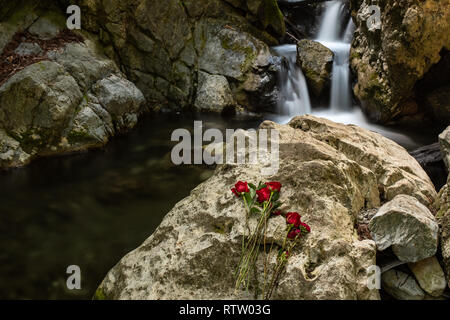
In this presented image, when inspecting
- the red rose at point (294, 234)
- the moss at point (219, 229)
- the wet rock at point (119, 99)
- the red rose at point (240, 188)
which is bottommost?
the moss at point (219, 229)

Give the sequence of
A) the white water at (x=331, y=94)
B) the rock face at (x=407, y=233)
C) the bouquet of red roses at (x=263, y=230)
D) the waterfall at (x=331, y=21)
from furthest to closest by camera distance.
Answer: the waterfall at (x=331, y=21), the white water at (x=331, y=94), the rock face at (x=407, y=233), the bouquet of red roses at (x=263, y=230)

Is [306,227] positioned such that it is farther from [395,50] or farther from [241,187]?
[395,50]

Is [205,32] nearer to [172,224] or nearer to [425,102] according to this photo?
[425,102]

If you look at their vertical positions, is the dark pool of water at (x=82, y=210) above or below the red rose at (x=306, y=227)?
below

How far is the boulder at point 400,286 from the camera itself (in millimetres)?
2471

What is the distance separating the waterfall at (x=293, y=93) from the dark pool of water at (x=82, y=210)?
4470 millimetres

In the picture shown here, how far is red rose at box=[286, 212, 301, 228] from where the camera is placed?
247 cm

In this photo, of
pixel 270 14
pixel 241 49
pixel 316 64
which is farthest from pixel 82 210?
pixel 270 14

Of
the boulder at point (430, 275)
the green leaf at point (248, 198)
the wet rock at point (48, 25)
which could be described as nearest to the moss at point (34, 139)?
the wet rock at point (48, 25)

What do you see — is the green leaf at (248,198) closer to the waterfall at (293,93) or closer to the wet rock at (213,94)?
the wet rock at (213,94)

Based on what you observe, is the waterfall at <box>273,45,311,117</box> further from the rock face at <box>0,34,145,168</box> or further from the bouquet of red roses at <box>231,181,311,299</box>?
the bouquet of red roses at <box>231,181,311,299</box>

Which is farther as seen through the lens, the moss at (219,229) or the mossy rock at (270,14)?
the mossy rock at (270,14)

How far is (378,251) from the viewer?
2.56 metres
